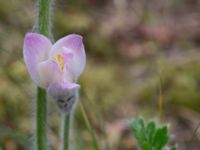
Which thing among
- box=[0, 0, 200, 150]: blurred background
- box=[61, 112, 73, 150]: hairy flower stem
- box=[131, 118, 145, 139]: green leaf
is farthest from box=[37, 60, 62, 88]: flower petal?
box=[0, 0, 200, 150]: blurred background

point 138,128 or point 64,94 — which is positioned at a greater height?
point 64,94

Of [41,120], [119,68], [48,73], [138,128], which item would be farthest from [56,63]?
[119,68]

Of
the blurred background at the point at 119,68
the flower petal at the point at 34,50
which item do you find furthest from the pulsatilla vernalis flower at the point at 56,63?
the blurred background at the point at 119,68

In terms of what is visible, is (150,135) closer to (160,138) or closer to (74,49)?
(160,138)

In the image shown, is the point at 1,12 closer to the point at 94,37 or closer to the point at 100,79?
the point at 94,37

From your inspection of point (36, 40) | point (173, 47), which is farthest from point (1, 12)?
point (36, 40)

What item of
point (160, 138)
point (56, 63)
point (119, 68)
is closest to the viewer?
point (56, 63)

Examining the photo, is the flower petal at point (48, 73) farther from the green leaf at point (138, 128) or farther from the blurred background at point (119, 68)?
the blurred background at point (119, 68)

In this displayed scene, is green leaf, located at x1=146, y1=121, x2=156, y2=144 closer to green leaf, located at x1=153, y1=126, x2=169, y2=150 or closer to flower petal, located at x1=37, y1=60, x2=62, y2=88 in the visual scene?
green leaf, located at x1=153, y1=126, x2=169, y2=150
